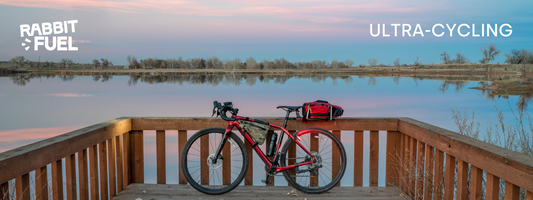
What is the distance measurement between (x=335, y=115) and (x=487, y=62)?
165 ft

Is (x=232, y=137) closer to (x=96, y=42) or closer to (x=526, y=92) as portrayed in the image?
(x=526, y=92)

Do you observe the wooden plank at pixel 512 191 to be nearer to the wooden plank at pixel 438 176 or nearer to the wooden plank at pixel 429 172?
the wooden plank at pixel 438 176

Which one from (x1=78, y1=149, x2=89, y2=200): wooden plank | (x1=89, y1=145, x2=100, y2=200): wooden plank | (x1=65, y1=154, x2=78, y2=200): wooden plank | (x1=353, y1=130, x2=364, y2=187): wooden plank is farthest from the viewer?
(x1=353, y1=130, x2=364, y2=187): wooden plank

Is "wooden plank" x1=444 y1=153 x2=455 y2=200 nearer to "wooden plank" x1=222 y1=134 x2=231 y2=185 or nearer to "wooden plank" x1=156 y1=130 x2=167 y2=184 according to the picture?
"wooden plank" x1=222 y1=134 x2=231 y2=185

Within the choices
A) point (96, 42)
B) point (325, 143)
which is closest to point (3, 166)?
point (325, 143)

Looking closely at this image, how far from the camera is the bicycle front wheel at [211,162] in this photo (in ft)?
11.1

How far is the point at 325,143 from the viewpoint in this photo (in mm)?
3555

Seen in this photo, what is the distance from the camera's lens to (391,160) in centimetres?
367

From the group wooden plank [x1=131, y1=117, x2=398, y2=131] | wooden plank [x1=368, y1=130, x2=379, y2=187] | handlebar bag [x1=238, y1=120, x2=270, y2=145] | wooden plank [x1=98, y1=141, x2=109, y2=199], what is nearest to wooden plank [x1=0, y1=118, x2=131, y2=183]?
wooden plank [x1=98, y1=141, x2=109, y2=199]

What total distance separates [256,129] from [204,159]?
2.30 feet

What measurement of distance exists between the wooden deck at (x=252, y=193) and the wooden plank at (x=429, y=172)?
0.34 meters

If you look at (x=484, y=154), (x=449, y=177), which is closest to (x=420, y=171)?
(x=449, y=177)

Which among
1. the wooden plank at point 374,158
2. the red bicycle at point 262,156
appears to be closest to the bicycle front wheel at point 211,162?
the red bicycle at point 262,156

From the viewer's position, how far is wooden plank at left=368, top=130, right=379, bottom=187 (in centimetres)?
370
